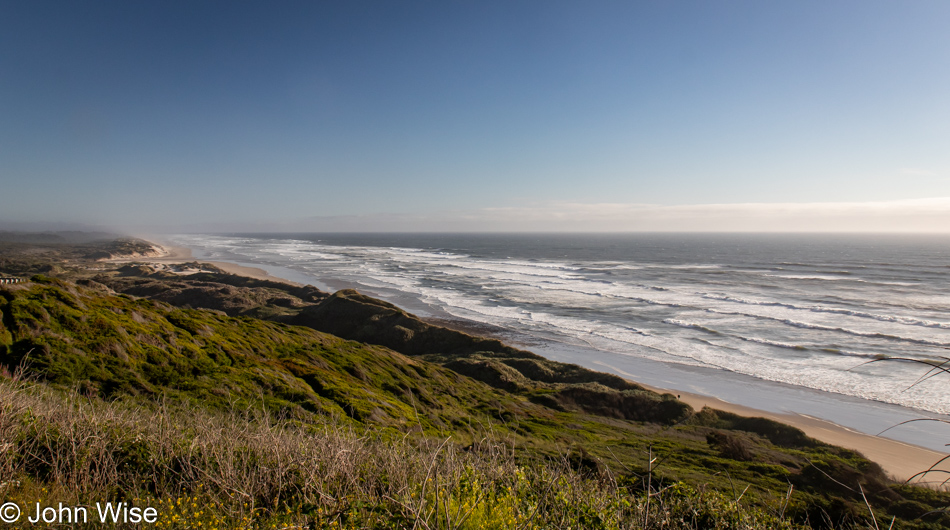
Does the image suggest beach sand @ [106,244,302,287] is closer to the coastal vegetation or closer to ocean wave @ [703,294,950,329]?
the coastal vegetation

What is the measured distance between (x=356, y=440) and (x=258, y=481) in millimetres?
1490

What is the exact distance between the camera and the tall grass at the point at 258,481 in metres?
4.80

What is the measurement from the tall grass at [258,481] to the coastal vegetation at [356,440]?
0.03m

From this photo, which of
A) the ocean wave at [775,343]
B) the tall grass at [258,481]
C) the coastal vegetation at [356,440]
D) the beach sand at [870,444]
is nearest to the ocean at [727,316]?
the ocean wave at [775,343]

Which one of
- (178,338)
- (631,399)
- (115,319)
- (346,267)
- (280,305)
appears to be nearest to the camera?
(115,319)

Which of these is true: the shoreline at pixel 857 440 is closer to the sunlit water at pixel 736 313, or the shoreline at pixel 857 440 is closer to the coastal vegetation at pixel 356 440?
the coastal vegetation at pixel 356 440

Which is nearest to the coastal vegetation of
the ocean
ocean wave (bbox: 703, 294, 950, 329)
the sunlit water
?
the ocean

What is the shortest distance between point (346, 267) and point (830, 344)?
72.2 metres

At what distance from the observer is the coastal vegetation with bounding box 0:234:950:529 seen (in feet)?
16.8

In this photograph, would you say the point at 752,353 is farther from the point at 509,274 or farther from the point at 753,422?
the point at 509,274

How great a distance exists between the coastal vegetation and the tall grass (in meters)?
0.03

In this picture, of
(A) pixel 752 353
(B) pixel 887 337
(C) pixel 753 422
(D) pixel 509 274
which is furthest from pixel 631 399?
(D) pixel 509 274

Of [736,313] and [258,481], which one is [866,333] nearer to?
[736,313]

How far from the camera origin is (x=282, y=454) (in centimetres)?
583
